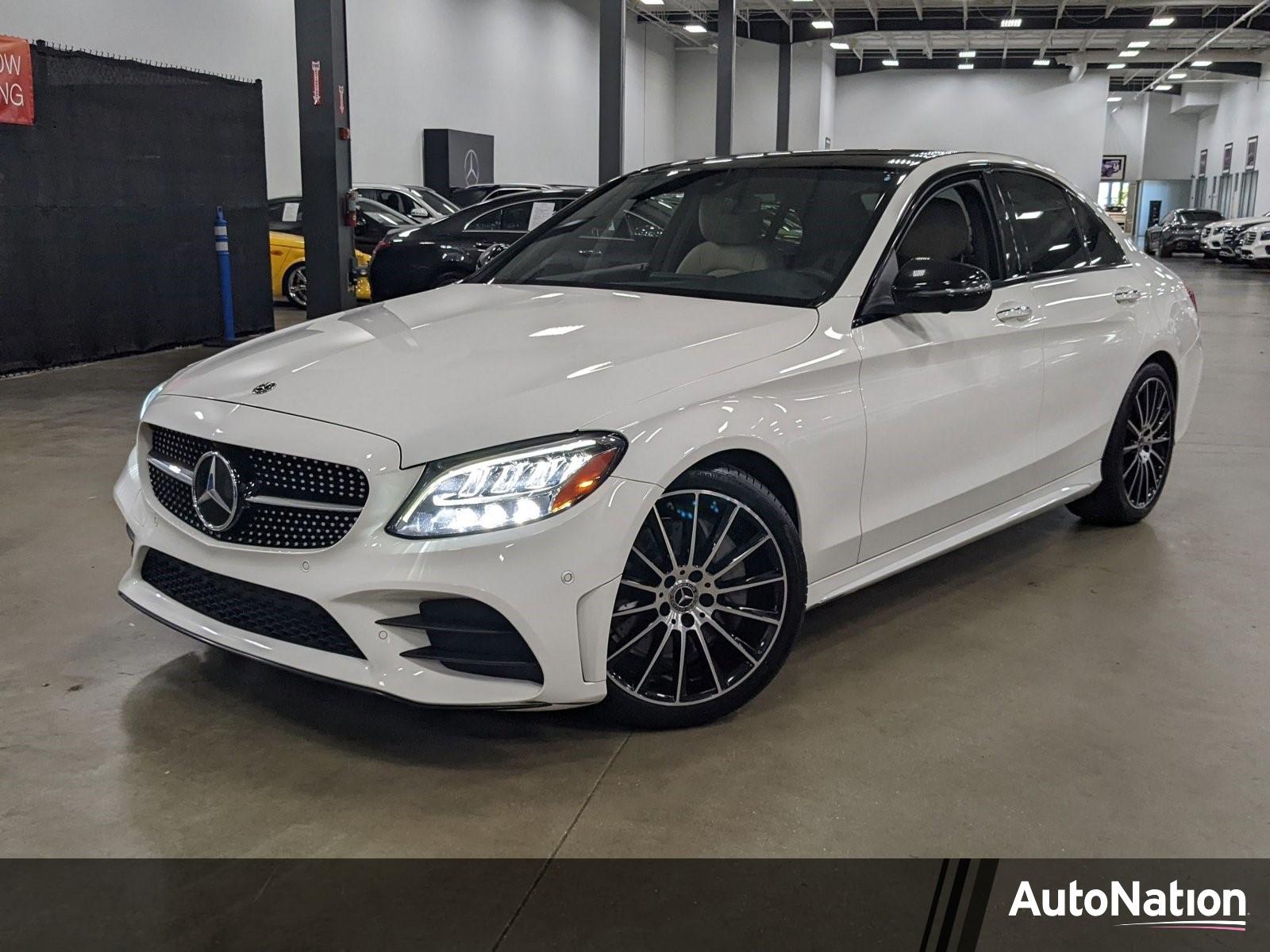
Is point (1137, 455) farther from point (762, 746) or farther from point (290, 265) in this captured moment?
point (290, 265)

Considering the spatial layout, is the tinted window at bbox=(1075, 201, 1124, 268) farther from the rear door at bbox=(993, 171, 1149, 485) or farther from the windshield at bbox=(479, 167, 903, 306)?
the windshield at bbox=(479, 167, 903, 306)

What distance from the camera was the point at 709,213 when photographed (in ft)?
11.3

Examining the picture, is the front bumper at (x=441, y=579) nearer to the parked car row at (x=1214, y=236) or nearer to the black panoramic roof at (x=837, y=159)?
the black panoramic roof at (x=837, y=159)

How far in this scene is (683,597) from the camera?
2.55m

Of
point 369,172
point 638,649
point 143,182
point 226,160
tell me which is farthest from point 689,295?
point 369,172

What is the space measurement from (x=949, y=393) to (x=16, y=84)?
7045 millimetres

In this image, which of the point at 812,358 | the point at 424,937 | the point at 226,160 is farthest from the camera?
the point at 226,160

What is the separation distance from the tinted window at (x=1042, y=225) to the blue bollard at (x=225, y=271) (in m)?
7.30

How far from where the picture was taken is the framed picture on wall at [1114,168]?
42625 millimetres

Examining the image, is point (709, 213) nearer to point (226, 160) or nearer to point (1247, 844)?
point (1247, 844)

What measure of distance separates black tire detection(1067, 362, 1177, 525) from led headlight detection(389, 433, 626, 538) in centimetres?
248

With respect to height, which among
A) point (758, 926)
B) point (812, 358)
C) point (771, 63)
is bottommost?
point (758, 926)

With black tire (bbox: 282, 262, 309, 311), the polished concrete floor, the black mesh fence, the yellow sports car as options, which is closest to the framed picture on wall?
the yellow sports car

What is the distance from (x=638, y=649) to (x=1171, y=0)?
25451 mm
